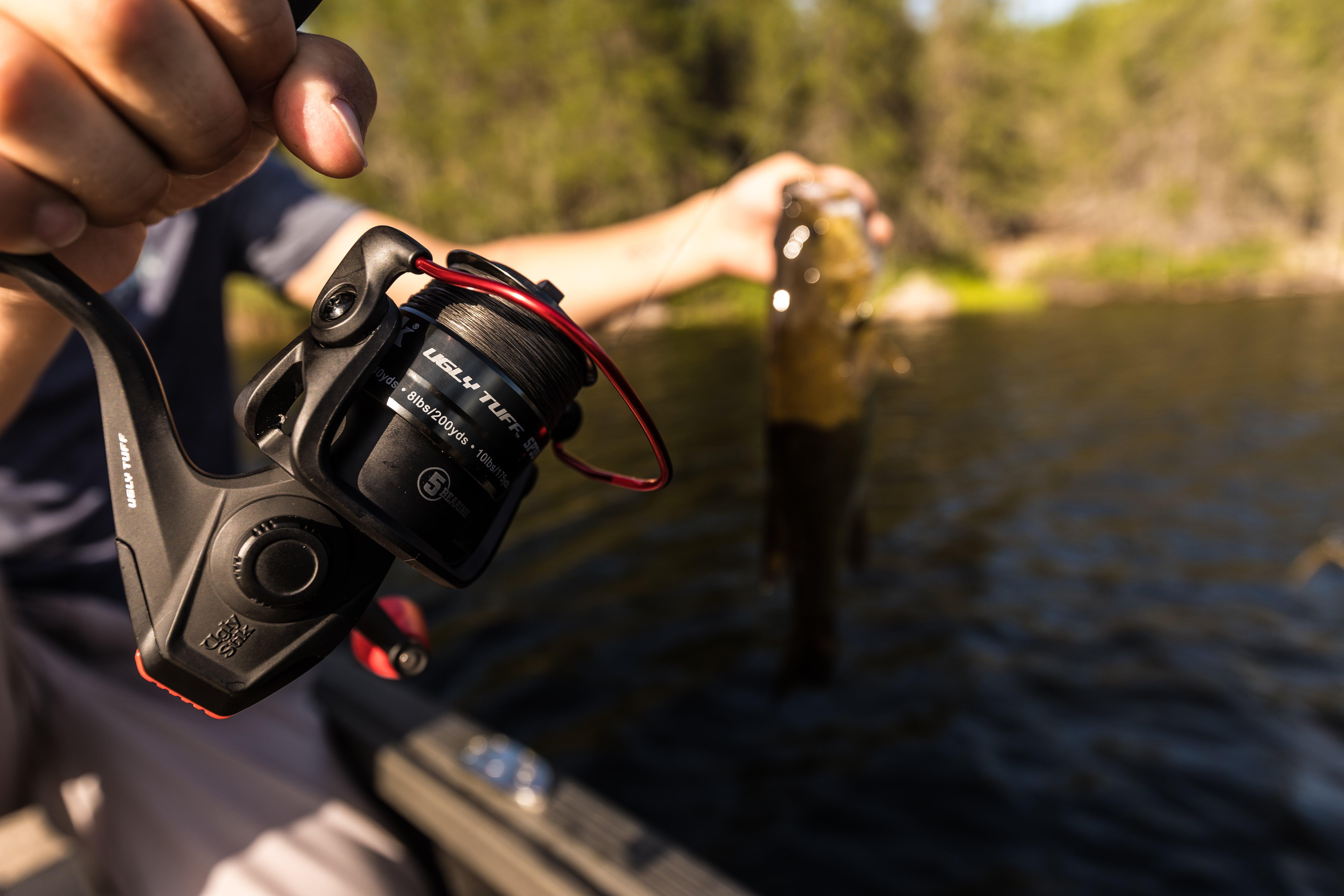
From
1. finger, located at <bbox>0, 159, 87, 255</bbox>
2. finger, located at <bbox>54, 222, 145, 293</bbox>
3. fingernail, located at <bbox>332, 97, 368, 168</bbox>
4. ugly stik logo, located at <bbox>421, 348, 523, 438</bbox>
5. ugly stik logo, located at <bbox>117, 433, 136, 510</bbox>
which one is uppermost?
fingernail, located at <bbox>332, 97, 368, 168</bbox>

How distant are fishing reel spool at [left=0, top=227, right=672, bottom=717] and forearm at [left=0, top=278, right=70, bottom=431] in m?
0.25

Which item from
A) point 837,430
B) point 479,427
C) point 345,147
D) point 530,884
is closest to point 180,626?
point 479,427

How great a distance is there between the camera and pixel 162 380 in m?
1.85

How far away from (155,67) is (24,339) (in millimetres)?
567

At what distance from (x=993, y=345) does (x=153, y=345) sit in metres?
17.8

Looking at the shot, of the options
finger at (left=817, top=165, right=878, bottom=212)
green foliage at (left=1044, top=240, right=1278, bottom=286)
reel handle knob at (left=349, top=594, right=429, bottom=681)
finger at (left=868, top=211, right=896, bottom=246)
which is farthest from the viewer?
green foliage at (left=1044, top=240, right=1278, bottom=286)

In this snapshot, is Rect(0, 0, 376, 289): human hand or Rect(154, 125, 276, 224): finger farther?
Rect(154, 125, 276, 224): finger

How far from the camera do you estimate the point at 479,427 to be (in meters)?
0.92

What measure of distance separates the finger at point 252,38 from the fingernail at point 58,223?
0.69ft

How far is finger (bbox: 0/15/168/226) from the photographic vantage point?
762 millimetres

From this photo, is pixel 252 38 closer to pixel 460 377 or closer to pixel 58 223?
pixel 58 223

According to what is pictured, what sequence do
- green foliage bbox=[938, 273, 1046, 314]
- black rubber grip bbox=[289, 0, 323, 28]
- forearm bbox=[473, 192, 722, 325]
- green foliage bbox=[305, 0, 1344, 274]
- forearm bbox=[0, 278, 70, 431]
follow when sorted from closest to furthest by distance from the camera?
black rubber grip bbox=[289, 0, 323, 28]
forearm bbox=[0, 278, 70, 431]
forearm bbox=[473, 192, 722, 325]
green foliage bbox=[305, 0, 1344, 274]
green foliage bbox=[938, 273, 1046, 314]

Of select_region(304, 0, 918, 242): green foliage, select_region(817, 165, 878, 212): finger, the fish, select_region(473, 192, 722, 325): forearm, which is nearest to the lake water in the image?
select_region(473, 192, 722, 325): forearm

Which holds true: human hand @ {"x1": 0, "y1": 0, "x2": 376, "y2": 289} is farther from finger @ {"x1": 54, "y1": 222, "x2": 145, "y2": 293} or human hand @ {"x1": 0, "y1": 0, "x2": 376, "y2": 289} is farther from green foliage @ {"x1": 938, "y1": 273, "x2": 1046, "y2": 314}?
green foliage @ {"x1": 938, "y1": 273, "x2": 1046, "y2": 314}
